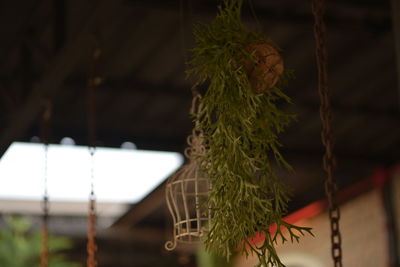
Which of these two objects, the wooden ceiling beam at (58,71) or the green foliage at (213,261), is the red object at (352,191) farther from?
the green foliage at (213,261)

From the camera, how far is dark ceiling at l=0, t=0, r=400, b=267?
609 cm

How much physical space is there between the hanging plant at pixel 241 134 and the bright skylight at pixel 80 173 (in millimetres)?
10312

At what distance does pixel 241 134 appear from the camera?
223cm

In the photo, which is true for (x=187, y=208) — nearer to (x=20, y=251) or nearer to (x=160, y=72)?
(x=160, y=72)

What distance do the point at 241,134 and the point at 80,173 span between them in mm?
11379

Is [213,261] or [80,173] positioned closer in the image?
[213,261]

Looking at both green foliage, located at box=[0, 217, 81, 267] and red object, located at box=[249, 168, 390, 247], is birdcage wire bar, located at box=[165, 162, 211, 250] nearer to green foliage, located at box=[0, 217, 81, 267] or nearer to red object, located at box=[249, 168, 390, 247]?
red object, located at box=[249, 168, 390, 247]

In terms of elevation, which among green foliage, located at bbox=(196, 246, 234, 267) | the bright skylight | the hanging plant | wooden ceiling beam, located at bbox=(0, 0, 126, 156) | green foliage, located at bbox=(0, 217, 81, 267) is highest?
the bright skylight

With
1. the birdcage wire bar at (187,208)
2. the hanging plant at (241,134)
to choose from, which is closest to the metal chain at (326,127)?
the hanging plant at (241,134)

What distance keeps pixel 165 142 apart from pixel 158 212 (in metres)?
3.89

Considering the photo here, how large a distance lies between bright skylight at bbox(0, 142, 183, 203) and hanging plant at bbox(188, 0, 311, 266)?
10.3 meters

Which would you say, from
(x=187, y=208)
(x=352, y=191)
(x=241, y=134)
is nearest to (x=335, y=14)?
(x=352, y=191)

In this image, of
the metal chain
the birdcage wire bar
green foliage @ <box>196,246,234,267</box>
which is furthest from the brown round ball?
green foliage @ <box>196,246,234,267</box>

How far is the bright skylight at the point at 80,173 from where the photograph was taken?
42.3 feet
